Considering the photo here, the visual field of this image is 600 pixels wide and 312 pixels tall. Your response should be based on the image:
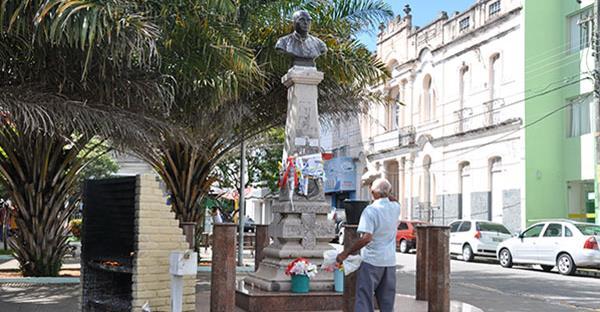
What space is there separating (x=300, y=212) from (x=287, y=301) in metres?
1.41

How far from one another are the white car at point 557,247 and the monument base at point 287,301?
10.6 m

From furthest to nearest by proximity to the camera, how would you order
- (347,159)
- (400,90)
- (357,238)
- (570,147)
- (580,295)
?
(347,159) → (400,90) → (570,147) → (580,295) → (357,238)

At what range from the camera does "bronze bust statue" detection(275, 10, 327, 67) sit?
34.0 feet

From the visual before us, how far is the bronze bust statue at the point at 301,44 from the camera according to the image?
408 inches

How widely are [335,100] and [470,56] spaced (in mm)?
15396

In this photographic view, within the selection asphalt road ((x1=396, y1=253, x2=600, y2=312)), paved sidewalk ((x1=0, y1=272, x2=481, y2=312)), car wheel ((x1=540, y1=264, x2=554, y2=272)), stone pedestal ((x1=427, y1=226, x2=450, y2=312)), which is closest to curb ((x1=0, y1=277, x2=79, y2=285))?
paved sidewalk ((x1=0, y1=272, x2=481, y2=312))

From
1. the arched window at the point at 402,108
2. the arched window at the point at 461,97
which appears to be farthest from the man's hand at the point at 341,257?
the arched window at the point at 402,108

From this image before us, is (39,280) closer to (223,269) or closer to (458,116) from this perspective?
(223,269)

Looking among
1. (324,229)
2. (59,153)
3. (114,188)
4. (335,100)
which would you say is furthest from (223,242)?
(335,100)

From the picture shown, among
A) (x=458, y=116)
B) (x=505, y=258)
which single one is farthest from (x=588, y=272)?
(x=458, y=116)

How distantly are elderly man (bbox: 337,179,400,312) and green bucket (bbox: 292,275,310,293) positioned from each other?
6.98ft

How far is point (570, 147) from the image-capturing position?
84.8ft

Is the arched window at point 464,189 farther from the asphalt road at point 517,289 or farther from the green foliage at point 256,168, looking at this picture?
the asphalt road at point 517,289

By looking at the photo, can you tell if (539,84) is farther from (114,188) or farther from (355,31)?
(114,188)
